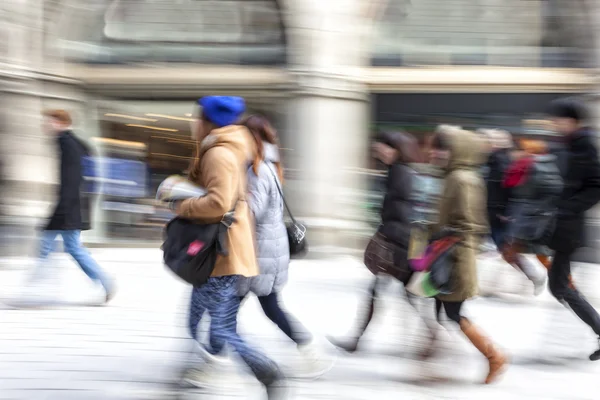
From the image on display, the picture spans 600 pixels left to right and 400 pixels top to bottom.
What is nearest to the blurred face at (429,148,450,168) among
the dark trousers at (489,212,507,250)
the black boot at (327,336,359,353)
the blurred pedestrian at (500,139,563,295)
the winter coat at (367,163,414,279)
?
the winter coat at (367,163,414,279)

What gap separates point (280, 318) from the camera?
16.1ft

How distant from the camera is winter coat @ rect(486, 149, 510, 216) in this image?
791 cm

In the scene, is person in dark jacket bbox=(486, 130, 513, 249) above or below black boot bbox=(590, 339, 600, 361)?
above

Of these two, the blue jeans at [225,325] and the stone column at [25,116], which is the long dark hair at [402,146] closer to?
the blue jeans at [225,325]

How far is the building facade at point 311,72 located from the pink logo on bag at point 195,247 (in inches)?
262

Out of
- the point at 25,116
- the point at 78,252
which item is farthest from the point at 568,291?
the point at 25,116

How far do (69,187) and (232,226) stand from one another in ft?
10.6

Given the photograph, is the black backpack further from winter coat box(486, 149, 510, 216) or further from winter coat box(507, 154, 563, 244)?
winter coat box(486, 149, 510, 216)

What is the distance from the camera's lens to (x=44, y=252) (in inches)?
269

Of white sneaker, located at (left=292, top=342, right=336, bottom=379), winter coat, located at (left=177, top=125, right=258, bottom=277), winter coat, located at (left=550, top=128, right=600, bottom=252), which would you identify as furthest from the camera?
winter coat, located at (left=550, top=128, right=600, bottom=252)

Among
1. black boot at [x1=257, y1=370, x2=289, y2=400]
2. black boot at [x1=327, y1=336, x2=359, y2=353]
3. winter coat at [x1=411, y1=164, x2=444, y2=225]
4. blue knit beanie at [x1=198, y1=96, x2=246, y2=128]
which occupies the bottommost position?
black boot at [x1=327, y1=336, x2=359, y2=353]

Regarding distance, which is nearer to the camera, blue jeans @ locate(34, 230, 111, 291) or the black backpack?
the black backpack

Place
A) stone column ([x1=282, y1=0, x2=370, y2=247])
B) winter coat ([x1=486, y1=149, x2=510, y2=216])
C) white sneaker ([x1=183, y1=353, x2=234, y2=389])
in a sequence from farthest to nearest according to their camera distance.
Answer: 1. stone column ([x1=282, y1=0, x2=370, y2=247])
2. winter coat ([x1=486, y1=149, x2=510, y2=216])
3. white sneaker ([x1=183, y1=353, x2=234, y2=389])

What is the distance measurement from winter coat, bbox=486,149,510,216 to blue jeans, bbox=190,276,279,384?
4566 millimetres
